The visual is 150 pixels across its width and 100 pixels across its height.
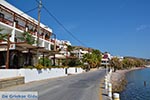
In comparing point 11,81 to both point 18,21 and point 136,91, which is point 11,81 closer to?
point 136,91

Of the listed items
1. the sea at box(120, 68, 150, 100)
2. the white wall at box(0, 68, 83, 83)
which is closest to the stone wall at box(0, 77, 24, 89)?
the white wall at box(0, 68, 83, 83)

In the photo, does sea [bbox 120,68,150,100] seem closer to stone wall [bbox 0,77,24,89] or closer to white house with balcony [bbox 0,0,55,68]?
stone wall [bbox 0,77,24,89]

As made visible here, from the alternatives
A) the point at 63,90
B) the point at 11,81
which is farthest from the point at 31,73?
the point at 63,90

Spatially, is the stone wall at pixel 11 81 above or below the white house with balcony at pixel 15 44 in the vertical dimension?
below

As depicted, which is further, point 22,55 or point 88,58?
point 88,58

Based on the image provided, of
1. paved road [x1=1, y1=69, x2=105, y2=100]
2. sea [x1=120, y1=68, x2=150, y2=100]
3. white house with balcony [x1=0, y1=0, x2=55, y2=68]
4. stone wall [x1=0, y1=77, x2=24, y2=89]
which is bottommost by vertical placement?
sea [x1=120, y1=68, x2=150, y2=100]

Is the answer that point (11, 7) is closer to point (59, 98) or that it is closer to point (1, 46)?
A: point (1, 46)

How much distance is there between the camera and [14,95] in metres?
7.64

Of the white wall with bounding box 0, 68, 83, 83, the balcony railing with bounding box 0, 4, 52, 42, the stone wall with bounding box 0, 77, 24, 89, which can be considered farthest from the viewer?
the balcony railing with bounding box 0, 4, 52, 42

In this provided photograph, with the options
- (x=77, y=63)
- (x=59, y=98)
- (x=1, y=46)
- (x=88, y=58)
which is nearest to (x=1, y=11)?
(x=1, y=46)

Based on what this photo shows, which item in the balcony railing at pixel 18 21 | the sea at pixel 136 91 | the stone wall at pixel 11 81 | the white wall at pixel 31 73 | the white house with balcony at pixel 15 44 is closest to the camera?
the stone wall at pixel 11 81

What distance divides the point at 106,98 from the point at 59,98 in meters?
2.78

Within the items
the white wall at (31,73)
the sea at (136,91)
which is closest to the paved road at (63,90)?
the white wall at (31,73)

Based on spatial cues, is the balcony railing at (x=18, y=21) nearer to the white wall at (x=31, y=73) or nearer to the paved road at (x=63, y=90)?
the white wall at (x=31, y=73)
